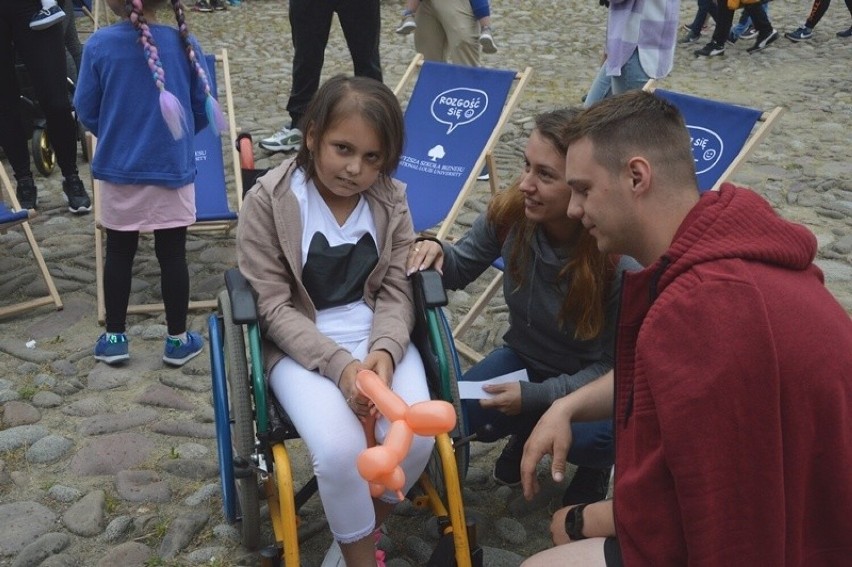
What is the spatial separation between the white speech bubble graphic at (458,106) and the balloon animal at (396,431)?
9.09 ft

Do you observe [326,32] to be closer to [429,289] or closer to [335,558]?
[429,289]

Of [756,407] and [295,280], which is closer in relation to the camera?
[756,407]

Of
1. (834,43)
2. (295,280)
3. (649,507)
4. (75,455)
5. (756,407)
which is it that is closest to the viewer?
(756,407)

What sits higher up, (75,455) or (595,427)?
(595,427)

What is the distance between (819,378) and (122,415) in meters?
2.97

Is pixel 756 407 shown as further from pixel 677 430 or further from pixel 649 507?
pixel 649 507

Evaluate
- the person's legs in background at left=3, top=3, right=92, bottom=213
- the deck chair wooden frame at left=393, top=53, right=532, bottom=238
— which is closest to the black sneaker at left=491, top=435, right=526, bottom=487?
the deck chair wooden frame at left=393, top=53, right=532, bottom=238

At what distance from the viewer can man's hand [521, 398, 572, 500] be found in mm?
2461

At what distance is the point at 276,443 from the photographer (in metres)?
2.74

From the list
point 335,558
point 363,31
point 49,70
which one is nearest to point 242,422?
point 335,558

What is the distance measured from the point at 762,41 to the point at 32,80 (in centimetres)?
928

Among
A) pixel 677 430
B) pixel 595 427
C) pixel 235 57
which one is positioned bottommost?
pixel 235 57

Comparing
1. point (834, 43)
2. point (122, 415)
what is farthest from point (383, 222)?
point (834, 43)

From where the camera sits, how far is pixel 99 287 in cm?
484
